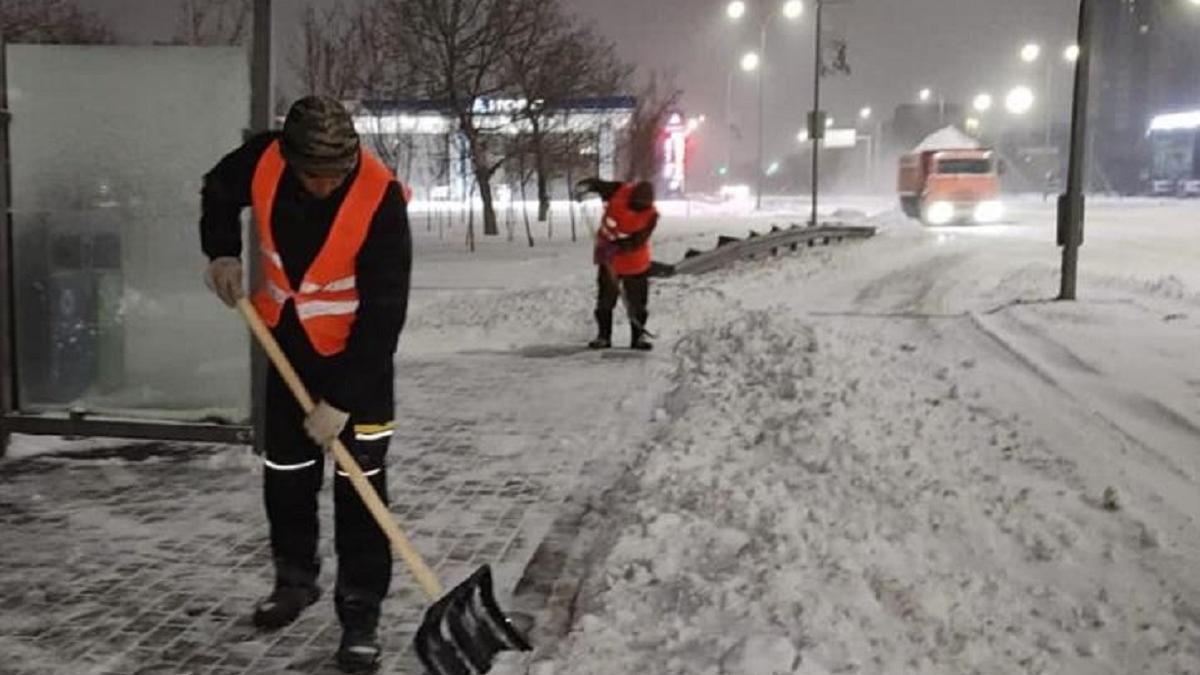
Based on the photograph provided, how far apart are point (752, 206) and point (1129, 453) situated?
46.9 meters

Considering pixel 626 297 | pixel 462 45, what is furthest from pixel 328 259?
pixel 462 45

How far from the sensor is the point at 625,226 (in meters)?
11.3

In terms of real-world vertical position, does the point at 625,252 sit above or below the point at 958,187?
below

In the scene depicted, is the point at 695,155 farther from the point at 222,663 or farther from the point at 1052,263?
the point at 222,663

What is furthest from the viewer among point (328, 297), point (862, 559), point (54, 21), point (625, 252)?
point (54, 21)

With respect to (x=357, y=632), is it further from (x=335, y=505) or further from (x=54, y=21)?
(x=54, y=21)

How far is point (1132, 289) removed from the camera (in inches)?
650

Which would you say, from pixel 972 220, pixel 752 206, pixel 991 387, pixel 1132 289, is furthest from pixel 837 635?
pixel 752 206

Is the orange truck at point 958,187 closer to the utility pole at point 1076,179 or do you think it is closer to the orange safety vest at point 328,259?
the utility pole at point 1076,179

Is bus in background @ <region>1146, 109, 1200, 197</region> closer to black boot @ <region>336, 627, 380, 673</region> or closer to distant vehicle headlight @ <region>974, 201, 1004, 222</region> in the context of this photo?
distant vehicle headlight @ <region>974, 201, 1004, 222</region>

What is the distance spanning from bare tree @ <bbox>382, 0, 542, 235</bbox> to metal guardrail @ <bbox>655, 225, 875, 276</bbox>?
712 centimetres

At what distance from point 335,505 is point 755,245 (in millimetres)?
17851

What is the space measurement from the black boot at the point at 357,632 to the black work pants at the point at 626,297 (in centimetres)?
746

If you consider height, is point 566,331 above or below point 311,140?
below
